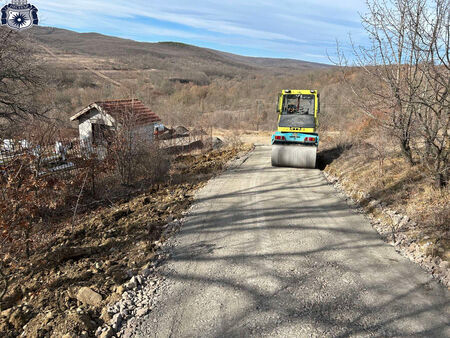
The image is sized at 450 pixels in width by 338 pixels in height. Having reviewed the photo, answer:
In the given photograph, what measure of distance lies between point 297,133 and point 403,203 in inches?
229

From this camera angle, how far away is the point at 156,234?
6.85 metres

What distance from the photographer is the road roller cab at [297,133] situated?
1252 cm

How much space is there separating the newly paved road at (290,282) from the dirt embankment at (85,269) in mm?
720

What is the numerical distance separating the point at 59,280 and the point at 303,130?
1025 cm

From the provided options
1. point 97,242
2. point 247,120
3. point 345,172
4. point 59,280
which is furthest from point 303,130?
point 247,120

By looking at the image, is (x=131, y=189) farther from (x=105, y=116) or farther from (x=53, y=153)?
(x=105, y=116)

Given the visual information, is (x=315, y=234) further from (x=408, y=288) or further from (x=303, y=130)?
(x=303, y=130)

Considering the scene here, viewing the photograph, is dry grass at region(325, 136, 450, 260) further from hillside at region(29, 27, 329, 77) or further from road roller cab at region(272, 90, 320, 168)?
hillside at region(29, 27, 329, 77)

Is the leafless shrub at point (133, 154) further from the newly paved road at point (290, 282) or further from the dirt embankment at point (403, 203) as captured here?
the dirt embankment at point (403, 203)

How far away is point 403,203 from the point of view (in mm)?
7516

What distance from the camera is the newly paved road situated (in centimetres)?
412

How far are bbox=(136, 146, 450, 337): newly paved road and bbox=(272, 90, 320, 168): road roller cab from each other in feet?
15.1

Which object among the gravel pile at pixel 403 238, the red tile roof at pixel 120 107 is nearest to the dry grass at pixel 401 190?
the gravel pile at pixel 403 238

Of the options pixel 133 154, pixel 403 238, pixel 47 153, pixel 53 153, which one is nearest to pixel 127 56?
pixel 133 154
